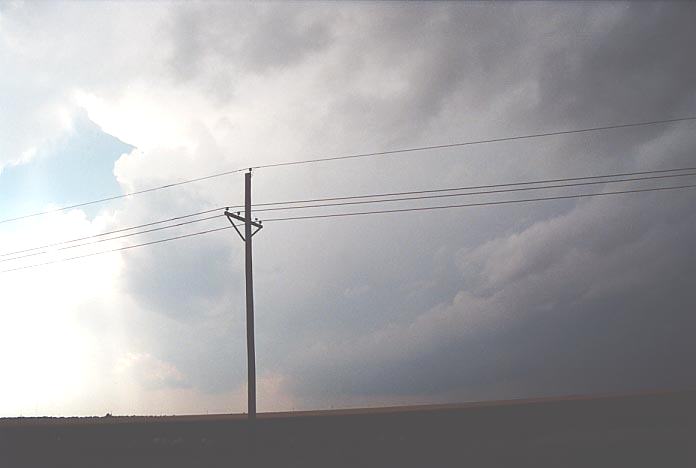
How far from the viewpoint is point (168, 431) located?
1936 centimetres

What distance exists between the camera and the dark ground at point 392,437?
14992mm

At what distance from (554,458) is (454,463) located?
98.4 inches

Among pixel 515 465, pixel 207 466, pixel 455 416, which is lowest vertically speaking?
pixel 515 465

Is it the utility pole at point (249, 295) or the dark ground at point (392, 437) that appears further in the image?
the utility pole at point (249, 295)

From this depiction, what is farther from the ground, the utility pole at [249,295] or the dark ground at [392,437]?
the utility pole at [249,295]

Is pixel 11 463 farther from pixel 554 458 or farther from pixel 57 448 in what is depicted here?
pixel 554 458

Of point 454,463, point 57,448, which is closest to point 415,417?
point 454,463

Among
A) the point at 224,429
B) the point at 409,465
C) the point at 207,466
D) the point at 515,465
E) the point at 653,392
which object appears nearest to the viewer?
the point at 515,465

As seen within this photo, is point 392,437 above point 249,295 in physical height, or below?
below

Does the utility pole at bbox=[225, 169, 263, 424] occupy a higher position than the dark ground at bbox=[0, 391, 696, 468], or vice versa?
the utility pole at bbox=[225, 169, 263, 424]

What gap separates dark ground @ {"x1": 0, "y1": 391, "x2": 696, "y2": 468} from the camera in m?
15.0

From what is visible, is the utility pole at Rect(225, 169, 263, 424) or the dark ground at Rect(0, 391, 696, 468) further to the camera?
the utility pole at Rect(225, 169, 263, 424)

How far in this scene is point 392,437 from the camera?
1720cm

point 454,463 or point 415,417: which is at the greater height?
point 415,417
